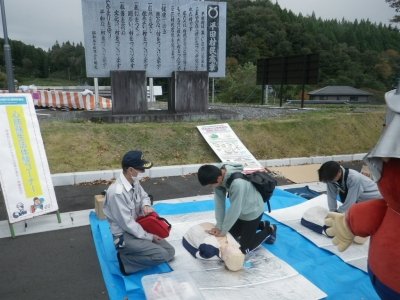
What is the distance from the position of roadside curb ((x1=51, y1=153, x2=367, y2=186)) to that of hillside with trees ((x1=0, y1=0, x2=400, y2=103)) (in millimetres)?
20443

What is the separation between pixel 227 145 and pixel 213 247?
16.5 ft

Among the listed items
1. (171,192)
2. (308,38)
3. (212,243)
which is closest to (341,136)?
(171,192)

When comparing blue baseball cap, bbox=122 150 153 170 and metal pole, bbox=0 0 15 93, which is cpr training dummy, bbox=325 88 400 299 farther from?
metal pole, bbox=0 0 15 93

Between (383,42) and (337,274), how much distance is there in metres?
71.3

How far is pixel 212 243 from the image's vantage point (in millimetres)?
3836

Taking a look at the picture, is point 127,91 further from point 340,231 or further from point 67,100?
point 67,100

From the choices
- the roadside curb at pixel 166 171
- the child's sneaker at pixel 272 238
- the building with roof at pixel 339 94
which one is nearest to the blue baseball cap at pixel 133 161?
the child's sneaker at pixel 272 238

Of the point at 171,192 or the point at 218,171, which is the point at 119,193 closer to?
the point at 218,171

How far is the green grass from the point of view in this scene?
7.52 meters

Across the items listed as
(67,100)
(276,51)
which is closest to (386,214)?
(67,100)

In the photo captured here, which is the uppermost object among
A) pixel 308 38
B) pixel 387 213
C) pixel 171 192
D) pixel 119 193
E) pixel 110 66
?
pixel 308 38

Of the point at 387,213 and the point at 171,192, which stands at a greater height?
the point at 387,213

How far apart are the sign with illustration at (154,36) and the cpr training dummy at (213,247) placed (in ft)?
22.6

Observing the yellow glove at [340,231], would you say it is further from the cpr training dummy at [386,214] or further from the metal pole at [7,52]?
the metal pole at [7,52]
